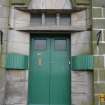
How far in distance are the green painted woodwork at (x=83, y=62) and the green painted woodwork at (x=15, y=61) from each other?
A: 136 centimetres

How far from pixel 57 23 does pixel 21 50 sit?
124 cm

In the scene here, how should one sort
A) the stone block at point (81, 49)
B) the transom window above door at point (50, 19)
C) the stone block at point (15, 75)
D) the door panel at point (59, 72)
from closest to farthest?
the stone block at point (15, 75)
the stone block at point (81, 49)
the door panel at point (59, 72)
the transom window above door at point (50, 19)

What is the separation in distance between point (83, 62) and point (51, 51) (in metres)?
1.04

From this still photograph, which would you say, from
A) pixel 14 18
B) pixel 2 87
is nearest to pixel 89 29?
pixel 14 18

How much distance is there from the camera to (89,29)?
797 cm

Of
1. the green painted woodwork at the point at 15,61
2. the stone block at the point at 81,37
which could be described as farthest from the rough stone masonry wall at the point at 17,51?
the stone block at the point at 81,37

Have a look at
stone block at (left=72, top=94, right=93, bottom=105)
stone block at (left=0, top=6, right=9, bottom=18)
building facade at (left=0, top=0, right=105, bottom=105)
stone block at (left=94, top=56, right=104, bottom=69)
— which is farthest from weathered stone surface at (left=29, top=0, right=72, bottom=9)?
stone block at (left=72, top=94, right=93, bottom=105)

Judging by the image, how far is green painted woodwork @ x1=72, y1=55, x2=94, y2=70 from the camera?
25.0 feet

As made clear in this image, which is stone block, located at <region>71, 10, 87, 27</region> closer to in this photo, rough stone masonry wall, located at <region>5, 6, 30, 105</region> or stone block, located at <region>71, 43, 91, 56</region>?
stone block, located at <region>71, 43, 91, 56</region>

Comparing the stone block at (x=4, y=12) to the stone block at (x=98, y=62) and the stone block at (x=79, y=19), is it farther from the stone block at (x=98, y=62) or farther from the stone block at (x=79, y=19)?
the stone block at (x=98, y=62)

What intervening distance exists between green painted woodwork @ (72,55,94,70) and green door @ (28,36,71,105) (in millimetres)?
402

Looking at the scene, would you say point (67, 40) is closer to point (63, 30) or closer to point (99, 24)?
point (63, 30)

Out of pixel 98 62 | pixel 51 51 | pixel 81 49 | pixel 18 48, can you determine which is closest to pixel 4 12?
pixel 18 48

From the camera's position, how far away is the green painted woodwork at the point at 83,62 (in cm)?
763
